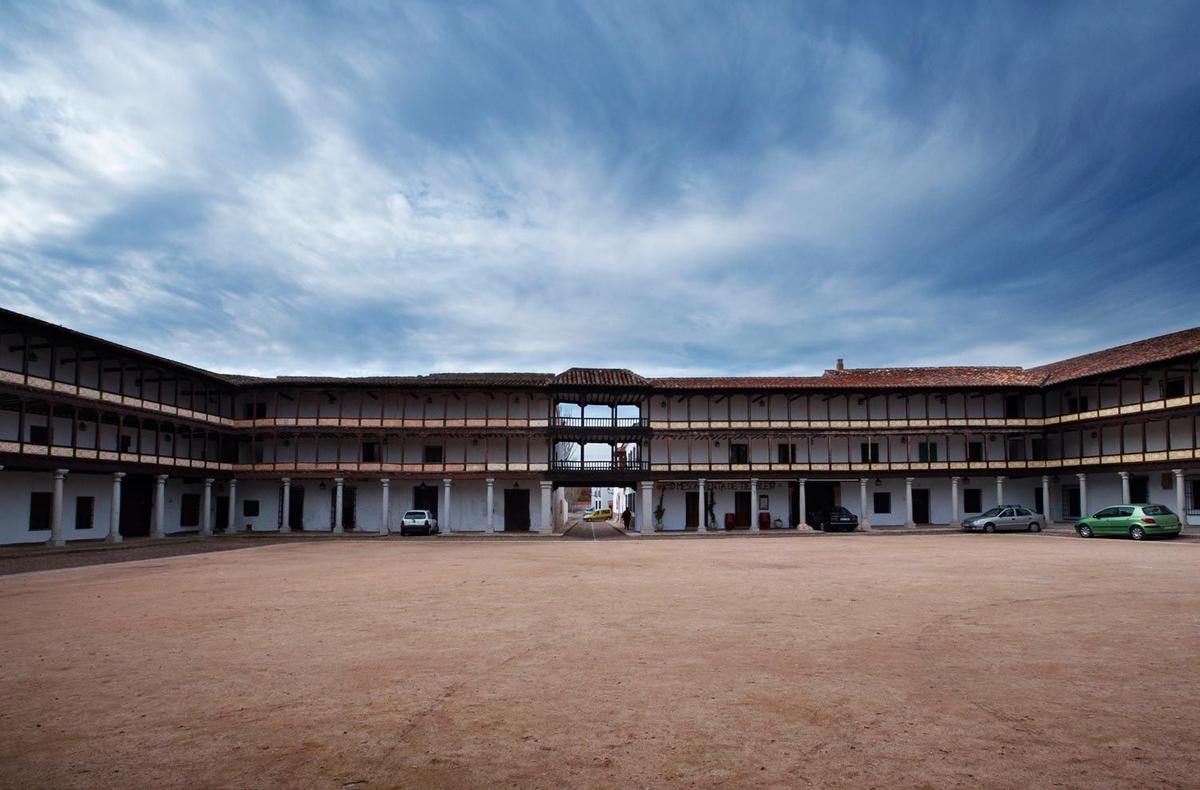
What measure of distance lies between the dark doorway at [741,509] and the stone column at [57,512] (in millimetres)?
32434

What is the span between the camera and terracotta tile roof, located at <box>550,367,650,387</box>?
41.1 metres

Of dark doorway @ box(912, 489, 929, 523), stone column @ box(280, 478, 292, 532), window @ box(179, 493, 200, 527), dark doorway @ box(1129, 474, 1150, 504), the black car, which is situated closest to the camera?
dark doorway @ box(1129, 474, 1150, 504)

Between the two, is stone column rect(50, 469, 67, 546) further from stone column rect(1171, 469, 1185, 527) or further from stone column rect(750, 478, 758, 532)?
stone column rect(1171, 469, 1185, 527)

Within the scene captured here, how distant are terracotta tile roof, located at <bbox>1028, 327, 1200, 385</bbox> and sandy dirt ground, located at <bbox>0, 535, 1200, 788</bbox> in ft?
85.0

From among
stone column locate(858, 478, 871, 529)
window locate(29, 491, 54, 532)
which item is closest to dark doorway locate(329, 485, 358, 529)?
window locate(29, 491, 54, 532)

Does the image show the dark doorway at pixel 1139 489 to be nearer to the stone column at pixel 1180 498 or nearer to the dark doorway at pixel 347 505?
the stone column at pixel 1180 498

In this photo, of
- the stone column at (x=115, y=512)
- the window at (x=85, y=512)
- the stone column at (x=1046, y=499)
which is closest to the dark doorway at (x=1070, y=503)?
the stone column at (x=1046, y=499)

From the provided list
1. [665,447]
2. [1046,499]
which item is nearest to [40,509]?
[665,447]

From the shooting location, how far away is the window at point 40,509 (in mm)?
29812

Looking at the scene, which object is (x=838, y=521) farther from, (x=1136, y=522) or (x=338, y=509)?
(x=338, y=509)

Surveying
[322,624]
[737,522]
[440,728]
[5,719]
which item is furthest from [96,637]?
[737,522]

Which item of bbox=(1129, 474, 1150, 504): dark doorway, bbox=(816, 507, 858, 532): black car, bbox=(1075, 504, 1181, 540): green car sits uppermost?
bbox=(1129, 474, 1150, 504): dark doorway

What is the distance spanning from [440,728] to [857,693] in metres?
3.83

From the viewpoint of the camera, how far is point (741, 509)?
43.0 metres
